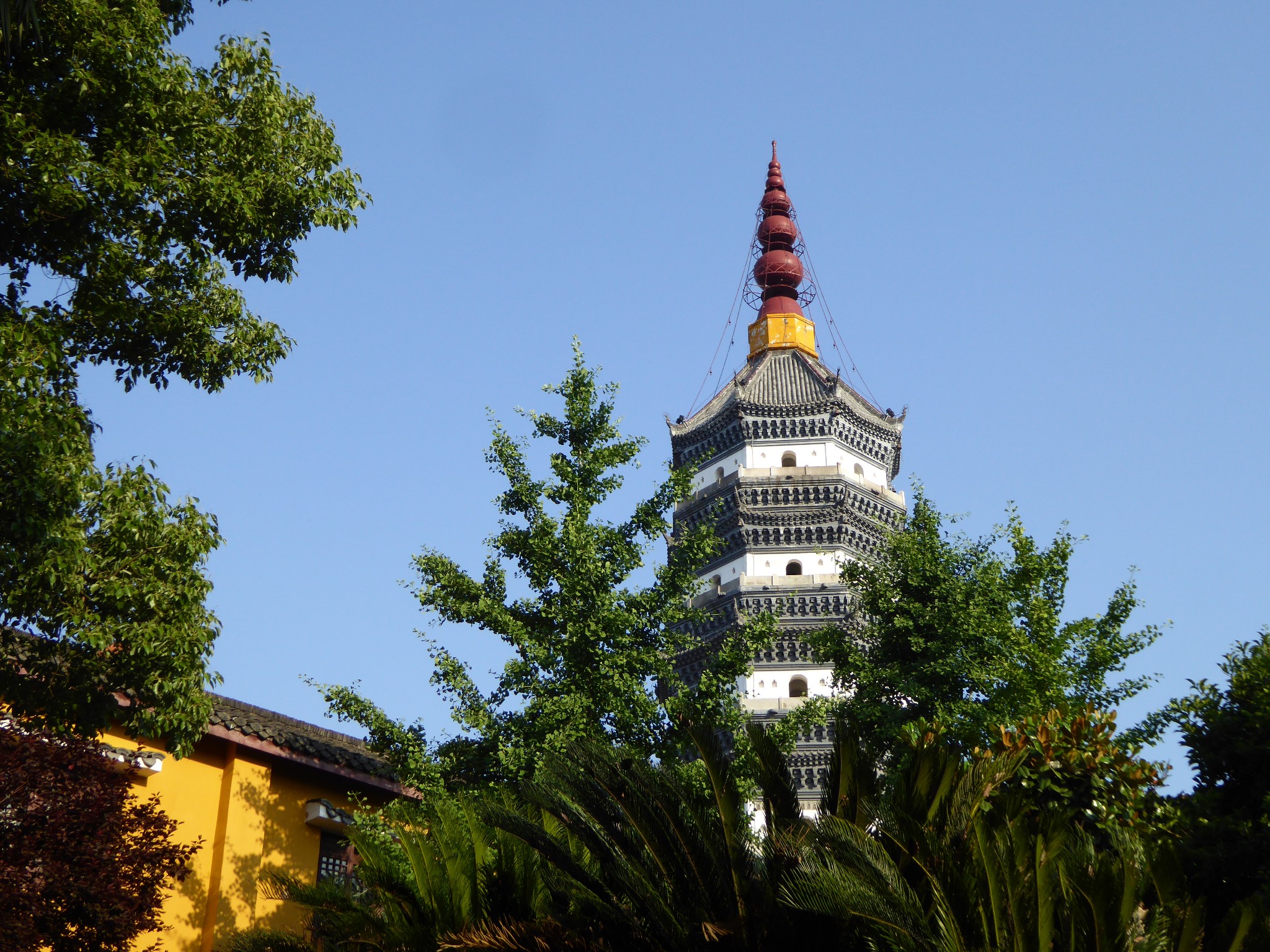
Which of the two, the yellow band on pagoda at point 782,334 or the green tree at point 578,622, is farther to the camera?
the yellow band on pagoda at point 782,334

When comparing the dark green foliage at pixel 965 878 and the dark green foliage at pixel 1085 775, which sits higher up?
the dark green foliage at pixel 1085 775

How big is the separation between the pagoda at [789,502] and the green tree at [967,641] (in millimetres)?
17777

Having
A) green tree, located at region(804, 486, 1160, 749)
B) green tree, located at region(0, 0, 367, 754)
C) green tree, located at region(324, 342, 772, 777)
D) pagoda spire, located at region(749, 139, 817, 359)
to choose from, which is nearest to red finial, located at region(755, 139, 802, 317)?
pagoda spire, located at region(749, 139, 817, 359)

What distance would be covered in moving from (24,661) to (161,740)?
596cm

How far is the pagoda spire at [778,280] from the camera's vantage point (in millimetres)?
53094

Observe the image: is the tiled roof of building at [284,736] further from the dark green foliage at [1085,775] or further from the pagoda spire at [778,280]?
the pagoda spire at [778,280]

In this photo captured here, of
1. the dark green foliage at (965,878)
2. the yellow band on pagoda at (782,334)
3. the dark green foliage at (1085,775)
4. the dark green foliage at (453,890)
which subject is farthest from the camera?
the yellow band on pagoda at (782,334)

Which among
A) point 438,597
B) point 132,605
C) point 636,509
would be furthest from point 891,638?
point 132,605

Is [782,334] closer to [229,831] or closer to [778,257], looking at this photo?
[778,257]

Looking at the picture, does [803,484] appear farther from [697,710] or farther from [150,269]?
[150,269]

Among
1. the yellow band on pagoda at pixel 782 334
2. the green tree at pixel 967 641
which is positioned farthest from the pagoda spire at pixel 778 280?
Result: the green tree at pixel 967 641

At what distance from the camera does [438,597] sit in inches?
689

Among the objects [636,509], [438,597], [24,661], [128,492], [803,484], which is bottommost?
[24,661]

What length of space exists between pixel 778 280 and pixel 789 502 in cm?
1233
